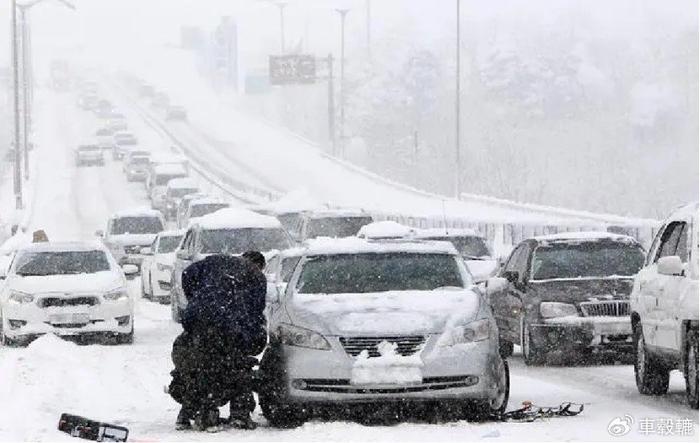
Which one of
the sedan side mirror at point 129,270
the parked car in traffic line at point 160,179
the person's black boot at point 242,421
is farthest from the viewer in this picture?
the parked car in traffic line at point 160,179

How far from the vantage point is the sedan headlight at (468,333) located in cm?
1340

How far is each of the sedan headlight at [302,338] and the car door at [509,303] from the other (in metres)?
6.52

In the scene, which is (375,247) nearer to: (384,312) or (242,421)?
(384,312)

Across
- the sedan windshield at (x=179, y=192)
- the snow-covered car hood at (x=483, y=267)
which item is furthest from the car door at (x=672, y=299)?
the sedan windshield at (x=179, y=192)

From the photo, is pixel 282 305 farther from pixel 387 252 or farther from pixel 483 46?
pixel 483 46

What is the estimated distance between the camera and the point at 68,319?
2323 cm

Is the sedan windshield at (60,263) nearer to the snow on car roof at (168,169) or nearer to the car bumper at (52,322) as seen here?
the car bumper at (52,322)

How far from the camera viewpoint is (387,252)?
49.3ft

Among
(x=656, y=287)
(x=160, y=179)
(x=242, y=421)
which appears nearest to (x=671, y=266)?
(x=656, y=287)

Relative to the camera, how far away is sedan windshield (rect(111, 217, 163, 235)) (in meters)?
46.3

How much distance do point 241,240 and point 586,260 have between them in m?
8.44

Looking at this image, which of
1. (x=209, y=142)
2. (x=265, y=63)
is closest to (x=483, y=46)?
(x=265, y=63)

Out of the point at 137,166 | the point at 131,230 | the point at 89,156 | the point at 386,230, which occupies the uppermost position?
the point at 386,230

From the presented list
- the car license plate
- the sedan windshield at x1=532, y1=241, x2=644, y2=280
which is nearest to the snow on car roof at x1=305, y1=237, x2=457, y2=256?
the sedan windshield at x1=532, y1=241, x2=644, y2=280
